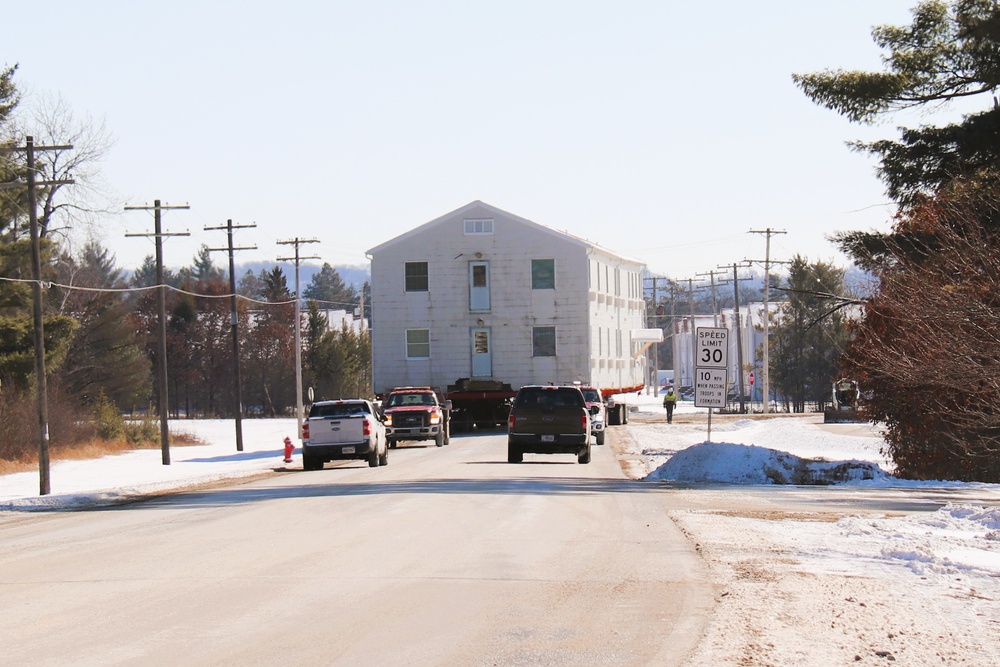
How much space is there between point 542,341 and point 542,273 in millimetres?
3419

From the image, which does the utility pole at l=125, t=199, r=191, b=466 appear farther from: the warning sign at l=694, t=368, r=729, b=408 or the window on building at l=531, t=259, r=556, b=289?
the window on building at l=531, t=259, r=556, b=289

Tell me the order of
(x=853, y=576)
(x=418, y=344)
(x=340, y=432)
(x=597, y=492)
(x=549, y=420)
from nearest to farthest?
(x=853, y=576) < (x=597, y=492) < (x=340, y=432) < (x=549, y=420) < (x=418, y=344)

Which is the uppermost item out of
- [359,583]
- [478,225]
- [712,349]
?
[478,225]

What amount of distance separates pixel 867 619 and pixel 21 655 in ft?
20.2

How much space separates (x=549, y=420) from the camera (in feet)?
114

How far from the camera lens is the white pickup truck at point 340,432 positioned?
1358 inches

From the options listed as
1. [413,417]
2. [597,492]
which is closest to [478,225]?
[413,417]

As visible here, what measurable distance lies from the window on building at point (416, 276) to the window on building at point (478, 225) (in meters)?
2.87

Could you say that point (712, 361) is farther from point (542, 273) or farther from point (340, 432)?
point (542, 273)

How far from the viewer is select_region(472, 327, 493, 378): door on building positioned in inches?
2650

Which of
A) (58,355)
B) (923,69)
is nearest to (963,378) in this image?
(923,69)

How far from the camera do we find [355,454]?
3478cm

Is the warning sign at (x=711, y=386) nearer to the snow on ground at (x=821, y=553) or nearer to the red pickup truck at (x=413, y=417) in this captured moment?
the snow on ground at (x=821, y=553)

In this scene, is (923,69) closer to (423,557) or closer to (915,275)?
(915,275)
